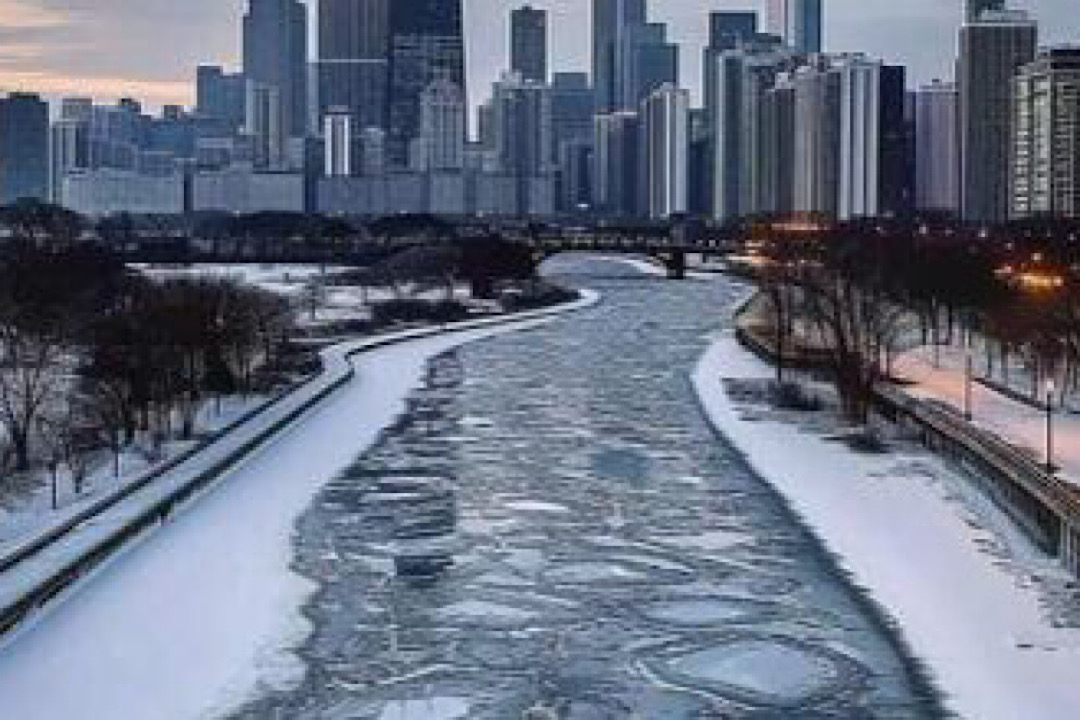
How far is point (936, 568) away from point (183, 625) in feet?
30.0

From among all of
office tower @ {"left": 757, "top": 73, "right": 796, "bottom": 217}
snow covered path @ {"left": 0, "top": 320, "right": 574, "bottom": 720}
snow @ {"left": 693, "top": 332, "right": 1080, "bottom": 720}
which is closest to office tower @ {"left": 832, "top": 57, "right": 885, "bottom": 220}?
office tower @ {"left": 757, "top": 73, "right": 796, "bottom": 217}

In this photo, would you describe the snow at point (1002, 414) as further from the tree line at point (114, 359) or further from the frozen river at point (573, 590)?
the tree line at point (114, 359)

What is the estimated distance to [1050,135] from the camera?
12069 centimetres

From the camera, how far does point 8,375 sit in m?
43.2

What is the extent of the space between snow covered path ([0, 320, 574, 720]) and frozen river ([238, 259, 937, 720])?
1.64 ft

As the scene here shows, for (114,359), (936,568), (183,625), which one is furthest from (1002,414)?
(183,625)

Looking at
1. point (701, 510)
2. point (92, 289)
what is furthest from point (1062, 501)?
point (92, 289)

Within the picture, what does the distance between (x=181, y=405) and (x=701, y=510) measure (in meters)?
13.6

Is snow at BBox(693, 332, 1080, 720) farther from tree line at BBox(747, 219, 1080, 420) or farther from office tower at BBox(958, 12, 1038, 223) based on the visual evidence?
office tower at BBox(958, 12, 1038, 223)

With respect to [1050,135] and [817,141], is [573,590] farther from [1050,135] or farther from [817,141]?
[817,141]

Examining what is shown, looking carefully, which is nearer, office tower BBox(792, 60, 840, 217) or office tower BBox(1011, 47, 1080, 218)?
office tower BBox(1011, 47, 1080, 218)

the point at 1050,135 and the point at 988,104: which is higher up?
the point at 988,104

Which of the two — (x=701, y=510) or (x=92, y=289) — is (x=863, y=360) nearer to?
(x=701, y=510)

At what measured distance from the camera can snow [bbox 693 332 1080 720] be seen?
56.1ft
